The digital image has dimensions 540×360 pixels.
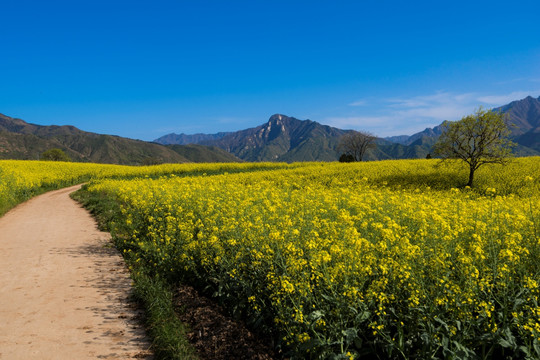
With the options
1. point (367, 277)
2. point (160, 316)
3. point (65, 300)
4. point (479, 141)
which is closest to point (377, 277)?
point (367, 277)

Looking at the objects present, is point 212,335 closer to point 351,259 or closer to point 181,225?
point 351,259

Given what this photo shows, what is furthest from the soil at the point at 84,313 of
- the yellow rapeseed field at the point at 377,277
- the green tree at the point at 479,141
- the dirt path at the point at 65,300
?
the green tree at the point at 479,141

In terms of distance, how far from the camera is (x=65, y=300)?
627 centimetres

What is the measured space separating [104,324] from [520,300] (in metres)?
6.15

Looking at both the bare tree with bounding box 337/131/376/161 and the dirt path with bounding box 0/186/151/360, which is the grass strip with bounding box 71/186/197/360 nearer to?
the dirt path with bounding box 0/186/151/360

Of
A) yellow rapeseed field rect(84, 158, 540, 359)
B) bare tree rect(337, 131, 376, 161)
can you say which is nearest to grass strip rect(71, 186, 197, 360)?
yellow rapeseed field rect(84, 158, 540, 359)

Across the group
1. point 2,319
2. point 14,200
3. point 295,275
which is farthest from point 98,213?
point 295,275

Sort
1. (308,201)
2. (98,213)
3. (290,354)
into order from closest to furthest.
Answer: (290,354), (308,201), (98,213)

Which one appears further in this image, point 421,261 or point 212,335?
point 212,335

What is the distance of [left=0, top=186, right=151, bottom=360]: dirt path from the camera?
15.7 ft

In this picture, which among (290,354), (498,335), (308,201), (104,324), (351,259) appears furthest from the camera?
(308,201)

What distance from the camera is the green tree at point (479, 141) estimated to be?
72.8ft

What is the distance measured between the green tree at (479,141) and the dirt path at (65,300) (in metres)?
23.3

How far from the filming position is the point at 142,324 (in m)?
5.46
